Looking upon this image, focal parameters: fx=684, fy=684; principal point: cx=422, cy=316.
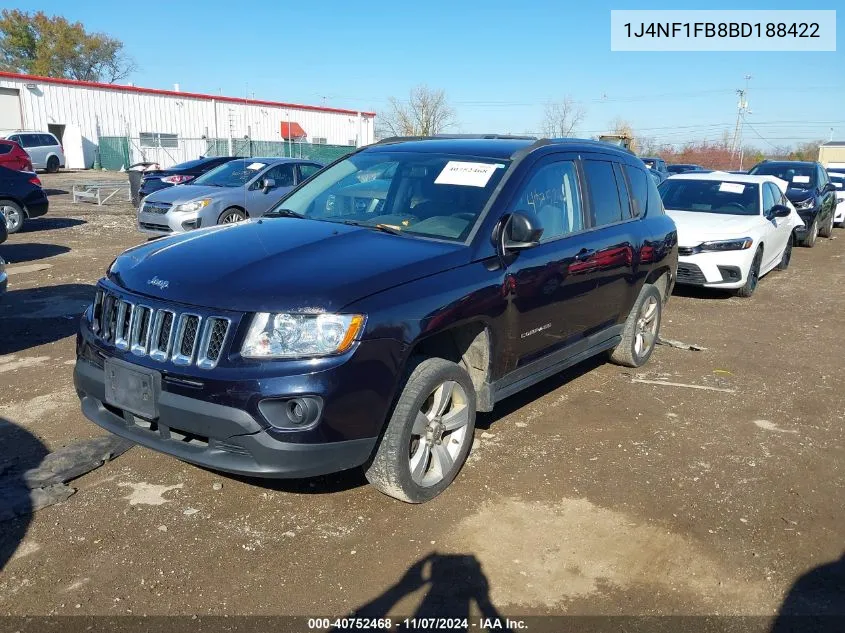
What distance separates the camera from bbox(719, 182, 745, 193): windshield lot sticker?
10.2 m

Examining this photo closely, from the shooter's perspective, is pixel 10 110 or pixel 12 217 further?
pixel 10 110

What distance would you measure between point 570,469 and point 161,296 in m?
2.53

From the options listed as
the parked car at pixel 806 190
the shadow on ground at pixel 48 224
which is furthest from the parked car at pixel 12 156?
the parked car at pixel 806 190

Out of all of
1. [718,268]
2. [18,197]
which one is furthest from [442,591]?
[18,197]

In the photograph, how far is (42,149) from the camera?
3148 centimetres

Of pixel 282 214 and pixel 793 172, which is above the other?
pixel 793 172

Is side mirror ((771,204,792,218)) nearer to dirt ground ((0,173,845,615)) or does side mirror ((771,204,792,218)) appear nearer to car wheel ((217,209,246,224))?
dirt ground ((0,173,845,615))

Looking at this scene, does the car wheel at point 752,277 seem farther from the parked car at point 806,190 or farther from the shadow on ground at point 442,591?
the shadow on ground at point 442,591

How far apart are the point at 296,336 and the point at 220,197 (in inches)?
375

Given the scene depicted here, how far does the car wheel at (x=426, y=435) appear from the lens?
131 inches

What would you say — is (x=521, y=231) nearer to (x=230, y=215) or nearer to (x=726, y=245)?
(x=726, y=245)

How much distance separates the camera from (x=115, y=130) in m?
39.7

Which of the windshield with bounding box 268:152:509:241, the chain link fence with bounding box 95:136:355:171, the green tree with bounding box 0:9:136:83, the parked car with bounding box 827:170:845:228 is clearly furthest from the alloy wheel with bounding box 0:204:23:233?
the green tree with bounding box 0:9:136:83

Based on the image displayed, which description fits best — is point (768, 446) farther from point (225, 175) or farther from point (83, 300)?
point (225, 175)
